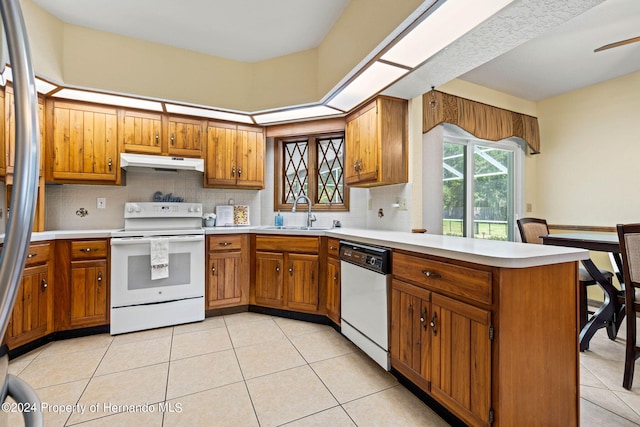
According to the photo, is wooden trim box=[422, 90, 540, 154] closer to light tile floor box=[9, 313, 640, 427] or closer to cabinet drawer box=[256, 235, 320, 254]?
cabinet drawer box=[256, 235, 320, 254]

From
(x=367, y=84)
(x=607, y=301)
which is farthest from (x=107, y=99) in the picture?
(x=607, y=301)

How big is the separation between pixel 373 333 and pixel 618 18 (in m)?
3.34

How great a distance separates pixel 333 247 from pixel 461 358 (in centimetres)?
144

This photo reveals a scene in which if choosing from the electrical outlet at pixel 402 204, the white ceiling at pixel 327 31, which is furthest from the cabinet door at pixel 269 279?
the white ceiling at pixel 327 31

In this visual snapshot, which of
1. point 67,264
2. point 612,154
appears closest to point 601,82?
point 612,154

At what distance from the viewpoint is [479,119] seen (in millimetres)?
3447

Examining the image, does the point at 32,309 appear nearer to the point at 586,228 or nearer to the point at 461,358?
the point at 461,358

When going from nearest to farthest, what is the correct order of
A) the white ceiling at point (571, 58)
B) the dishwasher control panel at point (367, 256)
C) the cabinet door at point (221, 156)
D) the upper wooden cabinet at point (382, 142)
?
the dishwasher control panel at point (367, 256) → the white ceiling at point (571, 58) → the upper wooden cabinet at point (382, 142) → the cabinet door at point (221, 156)

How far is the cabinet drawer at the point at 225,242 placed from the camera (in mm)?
2986

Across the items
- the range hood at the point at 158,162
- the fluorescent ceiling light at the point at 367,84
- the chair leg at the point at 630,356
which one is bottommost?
the chair leg at the point at 630,356

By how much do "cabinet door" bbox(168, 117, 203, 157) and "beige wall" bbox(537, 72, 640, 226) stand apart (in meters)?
4.69

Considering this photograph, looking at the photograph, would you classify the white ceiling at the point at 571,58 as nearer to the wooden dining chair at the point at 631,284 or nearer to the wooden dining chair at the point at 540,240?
the wooden dining chair at the point at 540,240

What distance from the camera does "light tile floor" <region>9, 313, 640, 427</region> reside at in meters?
1.56

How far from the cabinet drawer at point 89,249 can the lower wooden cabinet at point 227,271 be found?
0.91 metres
